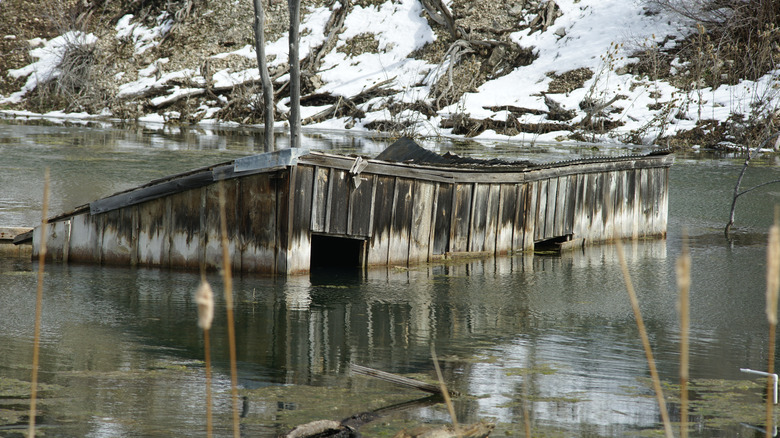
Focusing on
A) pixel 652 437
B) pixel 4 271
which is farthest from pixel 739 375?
pixel 4 271

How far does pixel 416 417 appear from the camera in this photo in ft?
17.1

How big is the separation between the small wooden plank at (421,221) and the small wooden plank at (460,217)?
0.43 meters

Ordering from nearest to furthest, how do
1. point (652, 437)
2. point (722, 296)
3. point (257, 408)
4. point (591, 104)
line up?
point (652, 437), point (257, 408), point (722, 296), point (591, 104)

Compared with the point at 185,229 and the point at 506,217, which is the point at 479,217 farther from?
the point at 185,229

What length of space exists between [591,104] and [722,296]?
20468mm

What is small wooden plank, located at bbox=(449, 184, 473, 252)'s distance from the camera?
36.8 feet

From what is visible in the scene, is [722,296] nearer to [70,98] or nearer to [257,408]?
[257,408]

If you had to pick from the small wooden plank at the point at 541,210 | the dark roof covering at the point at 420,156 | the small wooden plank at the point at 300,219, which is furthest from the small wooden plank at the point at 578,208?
the small wooden plank at the point at 300,219

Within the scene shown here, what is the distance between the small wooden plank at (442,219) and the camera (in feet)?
36.3

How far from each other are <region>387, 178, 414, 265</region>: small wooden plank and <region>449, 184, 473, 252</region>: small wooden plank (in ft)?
2.62

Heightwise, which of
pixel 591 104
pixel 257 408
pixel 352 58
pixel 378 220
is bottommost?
pixel 257 408

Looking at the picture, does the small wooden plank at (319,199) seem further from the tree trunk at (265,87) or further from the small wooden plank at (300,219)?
the tree trunk at (265,87)

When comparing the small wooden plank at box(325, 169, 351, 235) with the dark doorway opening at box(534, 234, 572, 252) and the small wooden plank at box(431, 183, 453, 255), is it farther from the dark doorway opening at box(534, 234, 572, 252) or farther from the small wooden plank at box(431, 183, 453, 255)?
the dark doorway opening at box(534, 234, 572, 252)

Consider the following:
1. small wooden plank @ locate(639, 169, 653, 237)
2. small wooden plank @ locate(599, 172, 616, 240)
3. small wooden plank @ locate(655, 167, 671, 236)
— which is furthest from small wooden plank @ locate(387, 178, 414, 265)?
small wooden plank @ locate(655, 167, 671, 236)
